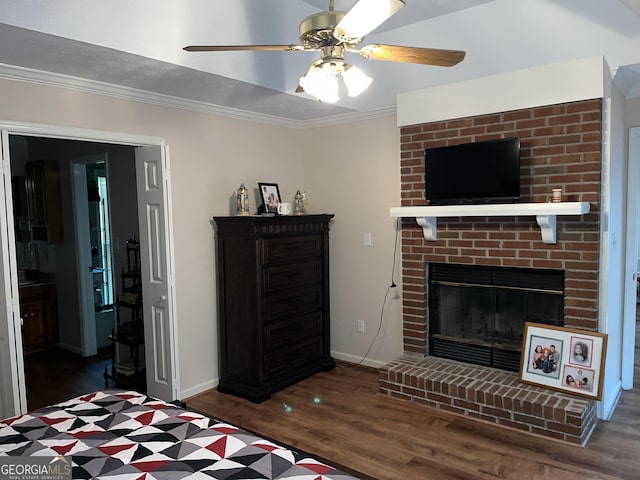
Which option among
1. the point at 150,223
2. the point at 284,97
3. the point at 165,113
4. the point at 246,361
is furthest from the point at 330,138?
the point at 246,361

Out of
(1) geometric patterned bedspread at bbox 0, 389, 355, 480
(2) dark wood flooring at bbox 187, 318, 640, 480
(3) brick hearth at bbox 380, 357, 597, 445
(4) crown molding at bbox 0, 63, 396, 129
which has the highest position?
(4) crown molding at bbox 0, 63, 396, 129

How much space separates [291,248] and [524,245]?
5.95 ft

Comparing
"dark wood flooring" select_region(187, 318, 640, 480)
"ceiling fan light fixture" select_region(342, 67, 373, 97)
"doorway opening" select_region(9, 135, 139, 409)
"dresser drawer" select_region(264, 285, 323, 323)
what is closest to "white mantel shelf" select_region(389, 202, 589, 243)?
"dresser drawer" select_region(264, 285, 323, 323)

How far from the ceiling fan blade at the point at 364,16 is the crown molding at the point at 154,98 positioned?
6.90 ft

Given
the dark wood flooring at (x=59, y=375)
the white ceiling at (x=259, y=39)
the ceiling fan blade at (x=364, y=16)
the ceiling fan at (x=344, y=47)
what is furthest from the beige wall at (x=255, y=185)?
the ceiling fan blade at (x=364, y=16)

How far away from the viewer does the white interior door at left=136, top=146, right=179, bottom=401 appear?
359cm

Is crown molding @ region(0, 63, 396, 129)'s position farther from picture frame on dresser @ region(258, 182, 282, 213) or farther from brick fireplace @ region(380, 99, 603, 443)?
brick fireplace @ region(380, 99, 603, 443)

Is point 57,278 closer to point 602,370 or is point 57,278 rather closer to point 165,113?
point 165,113

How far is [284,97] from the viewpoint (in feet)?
12.3

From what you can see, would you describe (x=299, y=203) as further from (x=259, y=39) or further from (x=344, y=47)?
(x=344, y=47)

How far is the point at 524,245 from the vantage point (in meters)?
3.51

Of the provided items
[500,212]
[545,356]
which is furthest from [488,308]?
[500,212]

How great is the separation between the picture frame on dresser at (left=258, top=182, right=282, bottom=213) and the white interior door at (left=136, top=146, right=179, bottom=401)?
0.94 m

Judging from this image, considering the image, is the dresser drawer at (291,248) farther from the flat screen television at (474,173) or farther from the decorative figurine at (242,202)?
the flat screen television at (474,173)
